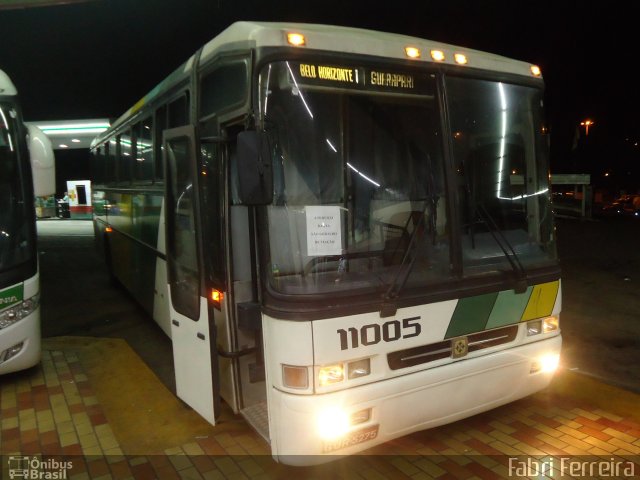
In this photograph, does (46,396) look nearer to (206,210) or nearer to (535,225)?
(206,210)

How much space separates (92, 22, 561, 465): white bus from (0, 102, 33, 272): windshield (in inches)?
77.5

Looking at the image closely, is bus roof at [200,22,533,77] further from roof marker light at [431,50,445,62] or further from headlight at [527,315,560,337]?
headlight at [527,315,560,337]

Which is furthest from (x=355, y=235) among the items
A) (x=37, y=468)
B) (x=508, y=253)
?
(x=37, y=468)

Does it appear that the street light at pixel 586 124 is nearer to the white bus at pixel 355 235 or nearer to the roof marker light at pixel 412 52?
the white bus at pixel 355 235

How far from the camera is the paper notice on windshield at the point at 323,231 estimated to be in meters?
3.31

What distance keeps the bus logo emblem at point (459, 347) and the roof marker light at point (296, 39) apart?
2247 millimetres

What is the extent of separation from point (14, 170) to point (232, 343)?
307cm

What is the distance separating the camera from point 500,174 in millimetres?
4039

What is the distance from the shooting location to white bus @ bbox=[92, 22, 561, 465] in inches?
127

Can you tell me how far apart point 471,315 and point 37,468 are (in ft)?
11.1

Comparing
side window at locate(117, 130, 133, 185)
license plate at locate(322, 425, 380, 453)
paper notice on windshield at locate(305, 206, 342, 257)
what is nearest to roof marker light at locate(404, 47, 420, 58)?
paper notice on windshield at locate(305, 206, 342, 257)

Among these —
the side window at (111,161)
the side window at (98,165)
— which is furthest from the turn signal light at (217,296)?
the side window at (98,165)

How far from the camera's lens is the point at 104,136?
9.41 metres

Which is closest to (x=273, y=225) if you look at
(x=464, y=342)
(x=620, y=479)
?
(x=464, y=342)
